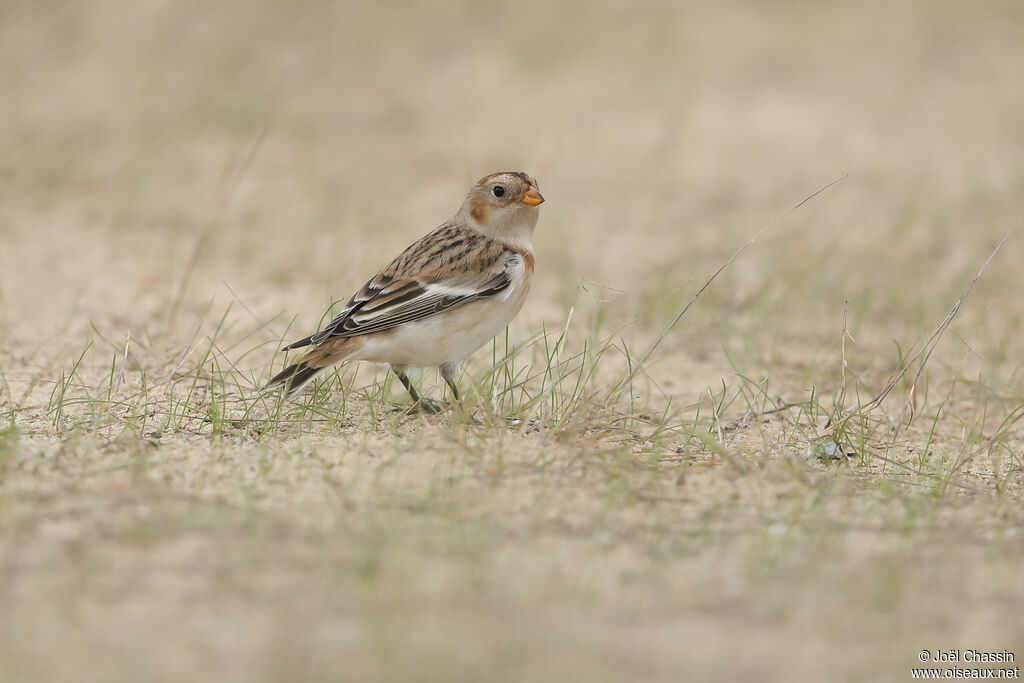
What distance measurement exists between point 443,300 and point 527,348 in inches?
53.1

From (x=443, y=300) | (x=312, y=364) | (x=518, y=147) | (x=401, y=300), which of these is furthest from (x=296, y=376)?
(x=518, y=147)

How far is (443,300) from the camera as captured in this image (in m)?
4.32

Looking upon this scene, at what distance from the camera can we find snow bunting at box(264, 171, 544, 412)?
13.8 ft

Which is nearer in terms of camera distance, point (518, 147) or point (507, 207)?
point (507, 207)

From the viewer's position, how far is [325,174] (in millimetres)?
8609

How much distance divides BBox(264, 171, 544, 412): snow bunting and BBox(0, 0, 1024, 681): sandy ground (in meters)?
0.20

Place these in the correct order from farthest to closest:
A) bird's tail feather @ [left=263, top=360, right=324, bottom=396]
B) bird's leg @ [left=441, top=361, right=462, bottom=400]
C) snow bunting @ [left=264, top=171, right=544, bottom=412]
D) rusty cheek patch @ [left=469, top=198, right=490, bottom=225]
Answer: rusty cheek patch @ [left=469, top=198, right=490, bottom=225]
bird's leg @ [left=441, top=361, right=462, bottom=400]
snow bunting @ [left=264, top=171, right=544, bottom=412]
bird's tail feather @ [left=263, top=360, right=324, bottom=396]

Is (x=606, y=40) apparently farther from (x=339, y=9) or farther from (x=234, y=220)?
(x=234, y=220)

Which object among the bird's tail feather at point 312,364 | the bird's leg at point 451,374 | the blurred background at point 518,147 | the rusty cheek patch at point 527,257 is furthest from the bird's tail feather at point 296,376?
the blurred background at point 518,147

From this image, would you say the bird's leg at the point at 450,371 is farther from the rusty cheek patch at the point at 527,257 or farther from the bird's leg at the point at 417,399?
the rusty cheek patch at the point at 527,257

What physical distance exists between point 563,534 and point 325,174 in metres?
5.86

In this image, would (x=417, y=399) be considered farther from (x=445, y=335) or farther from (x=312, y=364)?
(x=312, y=364)

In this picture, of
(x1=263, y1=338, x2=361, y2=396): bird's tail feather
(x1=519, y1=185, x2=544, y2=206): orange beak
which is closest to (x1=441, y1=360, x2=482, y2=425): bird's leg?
(x1=263, y1=338, x2=361, y2=396): bird's tail feather

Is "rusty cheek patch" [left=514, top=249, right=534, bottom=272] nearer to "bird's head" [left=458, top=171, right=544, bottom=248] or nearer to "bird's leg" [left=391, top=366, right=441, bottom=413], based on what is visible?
"bird's head" [left=458, top=171, right=544, bottom=248]
